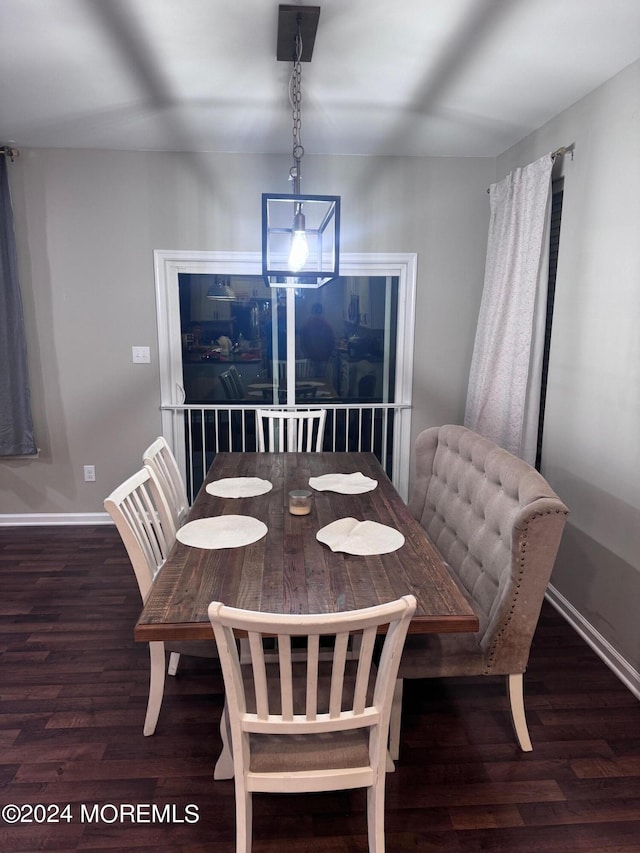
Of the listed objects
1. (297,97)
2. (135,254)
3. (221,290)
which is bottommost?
(221,290)

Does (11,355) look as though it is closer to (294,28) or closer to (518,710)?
(294,28)

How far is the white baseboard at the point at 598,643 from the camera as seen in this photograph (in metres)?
2.34

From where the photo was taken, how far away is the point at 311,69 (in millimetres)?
→ 2426

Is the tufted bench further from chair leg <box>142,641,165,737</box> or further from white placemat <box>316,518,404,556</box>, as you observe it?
chair leg <box>142,641,165,737</box>

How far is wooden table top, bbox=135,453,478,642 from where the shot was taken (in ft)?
4.96

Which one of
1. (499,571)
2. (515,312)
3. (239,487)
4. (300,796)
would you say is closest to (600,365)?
(515,312)

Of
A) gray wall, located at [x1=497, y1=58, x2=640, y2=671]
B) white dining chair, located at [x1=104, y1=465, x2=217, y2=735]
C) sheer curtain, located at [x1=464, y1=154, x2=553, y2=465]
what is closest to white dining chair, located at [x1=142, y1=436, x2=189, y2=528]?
white dining chair, located at [x1=104, y1=465, x2=217, y2=735]

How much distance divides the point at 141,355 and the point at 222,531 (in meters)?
2.25

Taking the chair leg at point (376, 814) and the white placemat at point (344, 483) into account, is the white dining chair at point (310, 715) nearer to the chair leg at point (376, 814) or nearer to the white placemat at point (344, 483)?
the chair leg at point (376, 814)

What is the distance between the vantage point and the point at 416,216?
153 inches

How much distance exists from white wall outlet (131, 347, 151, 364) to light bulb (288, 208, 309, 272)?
215 cm

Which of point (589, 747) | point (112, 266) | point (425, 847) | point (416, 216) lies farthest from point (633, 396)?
point (112, 266)

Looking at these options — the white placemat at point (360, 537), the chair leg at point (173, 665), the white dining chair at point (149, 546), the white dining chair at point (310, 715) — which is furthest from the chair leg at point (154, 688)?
the white placemat at point (360, 537)

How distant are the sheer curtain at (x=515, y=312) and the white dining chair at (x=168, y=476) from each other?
73.4 inches
